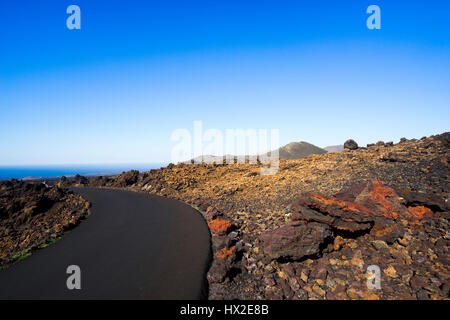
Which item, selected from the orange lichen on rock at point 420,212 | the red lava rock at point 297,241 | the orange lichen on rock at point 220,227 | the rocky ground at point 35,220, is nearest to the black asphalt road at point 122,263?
the orange lichen on rock at point 220,227

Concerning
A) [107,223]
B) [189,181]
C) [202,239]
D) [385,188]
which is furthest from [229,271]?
[189,181]

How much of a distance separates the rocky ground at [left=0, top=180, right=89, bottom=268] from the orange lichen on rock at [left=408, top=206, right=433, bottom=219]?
1634cm

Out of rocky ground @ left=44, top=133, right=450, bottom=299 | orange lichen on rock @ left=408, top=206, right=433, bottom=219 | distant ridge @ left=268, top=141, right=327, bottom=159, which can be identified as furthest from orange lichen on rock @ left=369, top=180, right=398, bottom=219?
distant ridge @ left=268, top=141, right=327, bottom=159

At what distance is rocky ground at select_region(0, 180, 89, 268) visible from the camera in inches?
467

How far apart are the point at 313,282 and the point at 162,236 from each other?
23.4 feet

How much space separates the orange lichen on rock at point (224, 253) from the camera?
8.09m

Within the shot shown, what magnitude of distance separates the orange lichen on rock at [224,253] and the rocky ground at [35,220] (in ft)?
28.3

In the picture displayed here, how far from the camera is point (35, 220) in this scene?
16500 millimetres

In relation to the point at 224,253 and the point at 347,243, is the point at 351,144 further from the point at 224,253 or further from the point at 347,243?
the point at 224,253

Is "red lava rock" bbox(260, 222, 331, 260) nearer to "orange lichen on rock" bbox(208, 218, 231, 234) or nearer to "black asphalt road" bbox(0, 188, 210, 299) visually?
"black asphalt road" bbox(0, 188, 210, 299)

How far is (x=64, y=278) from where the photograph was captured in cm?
711

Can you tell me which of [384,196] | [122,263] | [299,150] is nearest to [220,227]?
[122,263]
